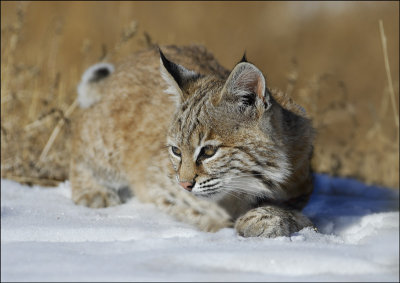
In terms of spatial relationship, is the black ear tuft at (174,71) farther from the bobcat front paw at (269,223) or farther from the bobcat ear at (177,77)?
the bobcat front paw at (269,223)

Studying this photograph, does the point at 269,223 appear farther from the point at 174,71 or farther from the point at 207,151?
the point at 174,71

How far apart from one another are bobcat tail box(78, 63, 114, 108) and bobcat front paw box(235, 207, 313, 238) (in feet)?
6.89

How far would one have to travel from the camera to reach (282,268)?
252 centimetres

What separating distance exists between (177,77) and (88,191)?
1.41 m

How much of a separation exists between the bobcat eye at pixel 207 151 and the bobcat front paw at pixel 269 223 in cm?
42

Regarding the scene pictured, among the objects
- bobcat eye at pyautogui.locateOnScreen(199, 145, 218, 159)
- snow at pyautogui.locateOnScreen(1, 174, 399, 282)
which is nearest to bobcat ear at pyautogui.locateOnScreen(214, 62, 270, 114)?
bobcat eye at pyautogui.locateOnScreen(199, 145, 218, 159)

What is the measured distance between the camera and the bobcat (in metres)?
3.54

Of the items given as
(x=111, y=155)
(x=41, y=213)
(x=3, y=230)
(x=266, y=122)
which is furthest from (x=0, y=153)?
(x=266, y=122)

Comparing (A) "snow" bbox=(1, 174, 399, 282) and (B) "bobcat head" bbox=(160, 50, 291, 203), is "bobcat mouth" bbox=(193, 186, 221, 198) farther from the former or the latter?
(A) "snow" bbox=(1, 174, 399, 282)

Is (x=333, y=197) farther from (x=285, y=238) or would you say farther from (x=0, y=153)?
(x=0, y=153)

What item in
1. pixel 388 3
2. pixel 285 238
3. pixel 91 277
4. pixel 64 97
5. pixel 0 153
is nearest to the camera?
pixel 91 277

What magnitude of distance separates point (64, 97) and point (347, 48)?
7.30 meters

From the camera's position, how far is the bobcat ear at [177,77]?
3.87 m

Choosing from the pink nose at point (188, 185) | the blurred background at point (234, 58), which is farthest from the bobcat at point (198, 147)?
the blurred background at point (234, 58)
